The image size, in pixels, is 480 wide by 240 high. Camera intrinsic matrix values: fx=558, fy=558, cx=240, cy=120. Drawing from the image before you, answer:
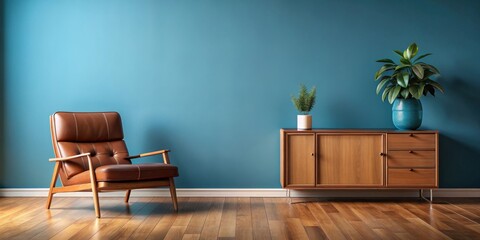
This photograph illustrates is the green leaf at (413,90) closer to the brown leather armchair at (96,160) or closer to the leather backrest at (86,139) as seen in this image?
the brown leather armchair at (96,160)

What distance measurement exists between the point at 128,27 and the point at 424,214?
3.37 meters

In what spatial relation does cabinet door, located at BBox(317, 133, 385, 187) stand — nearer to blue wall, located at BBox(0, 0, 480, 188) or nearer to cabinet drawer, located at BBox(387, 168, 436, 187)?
cabinet drawer, located at BBox(387, 168, 436, 187)

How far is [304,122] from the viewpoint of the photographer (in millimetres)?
5340

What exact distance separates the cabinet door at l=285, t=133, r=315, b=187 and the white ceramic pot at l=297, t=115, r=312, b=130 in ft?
0.38

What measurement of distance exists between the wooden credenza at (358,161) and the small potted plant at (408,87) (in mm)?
207

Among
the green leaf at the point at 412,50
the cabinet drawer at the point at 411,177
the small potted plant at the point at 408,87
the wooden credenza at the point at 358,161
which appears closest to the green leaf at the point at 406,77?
the small potted plant at the point at 408,87

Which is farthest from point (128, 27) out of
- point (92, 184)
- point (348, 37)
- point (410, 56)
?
point (410, 56)

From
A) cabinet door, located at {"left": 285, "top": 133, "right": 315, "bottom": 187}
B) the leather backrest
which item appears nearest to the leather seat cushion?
the leather backrest

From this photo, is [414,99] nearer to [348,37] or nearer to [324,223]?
[348,37]

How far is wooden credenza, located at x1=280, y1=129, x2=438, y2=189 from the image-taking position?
5254mm

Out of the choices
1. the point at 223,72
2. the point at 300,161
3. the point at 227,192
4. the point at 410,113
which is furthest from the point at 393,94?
the point at 227,192

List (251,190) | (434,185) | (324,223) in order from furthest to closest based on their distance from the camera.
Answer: (251,190)
(434,185)
(324,223)

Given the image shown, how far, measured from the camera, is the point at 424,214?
4.68 meters

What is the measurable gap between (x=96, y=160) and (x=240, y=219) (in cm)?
155
